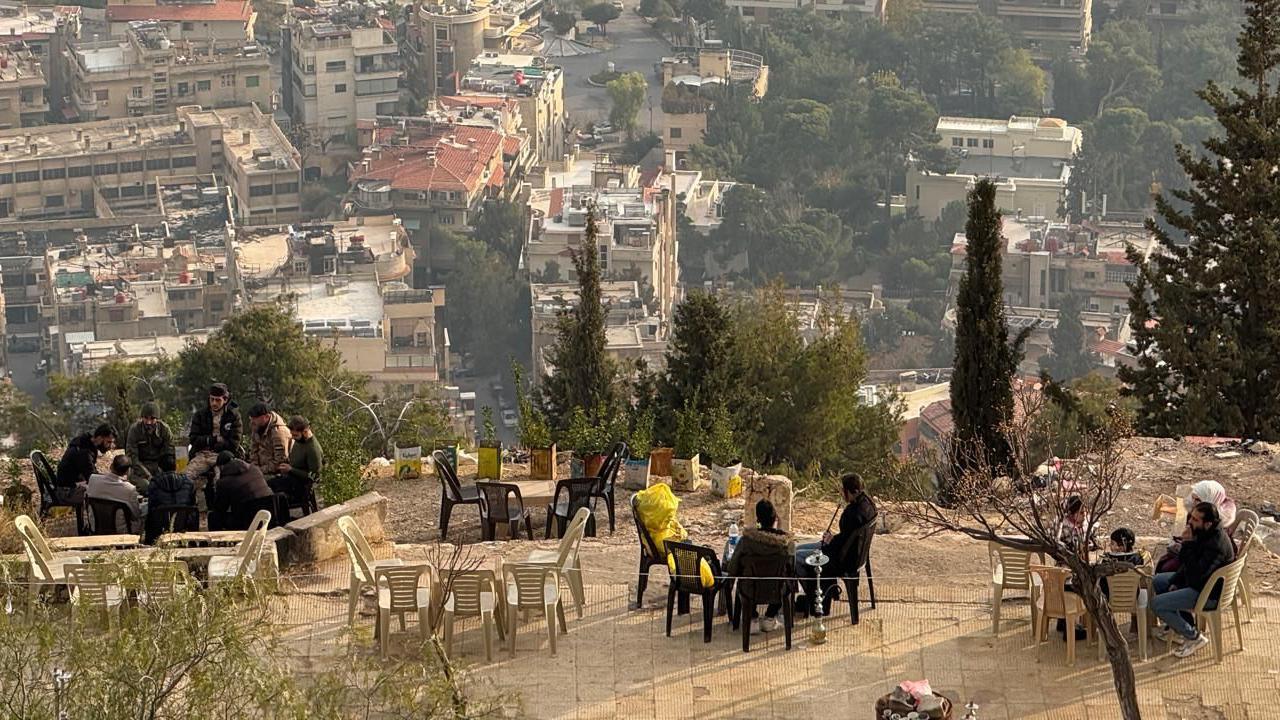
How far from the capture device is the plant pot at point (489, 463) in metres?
14.5

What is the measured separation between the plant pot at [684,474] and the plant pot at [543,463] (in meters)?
0.78

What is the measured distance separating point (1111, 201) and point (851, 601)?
71.1 m

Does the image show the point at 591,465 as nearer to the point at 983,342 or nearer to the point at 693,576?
the point at 983,342

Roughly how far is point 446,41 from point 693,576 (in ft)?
262

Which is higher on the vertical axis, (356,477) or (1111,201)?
(356,477)

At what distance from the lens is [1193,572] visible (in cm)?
1053

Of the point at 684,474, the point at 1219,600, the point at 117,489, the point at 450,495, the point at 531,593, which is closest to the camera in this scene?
the point at 1219,600

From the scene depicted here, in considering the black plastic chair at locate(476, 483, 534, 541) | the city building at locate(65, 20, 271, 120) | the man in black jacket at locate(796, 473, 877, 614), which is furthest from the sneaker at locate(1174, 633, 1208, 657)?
the city building at locate(65, 20, 271, 120)

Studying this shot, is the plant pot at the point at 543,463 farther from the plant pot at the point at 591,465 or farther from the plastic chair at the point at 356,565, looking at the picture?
the plastic chair at the point at 356,565

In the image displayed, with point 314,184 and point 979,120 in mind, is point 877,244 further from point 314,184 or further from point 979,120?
point 314,184

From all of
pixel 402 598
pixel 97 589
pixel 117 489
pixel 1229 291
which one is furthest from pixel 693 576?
pixel 1229 291

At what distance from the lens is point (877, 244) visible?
257 feet

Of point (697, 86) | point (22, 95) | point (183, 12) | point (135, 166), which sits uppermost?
point (183, 12)

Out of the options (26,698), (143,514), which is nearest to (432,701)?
(26,698)
